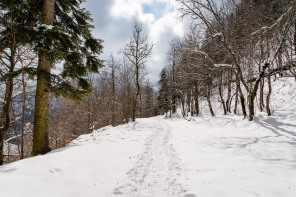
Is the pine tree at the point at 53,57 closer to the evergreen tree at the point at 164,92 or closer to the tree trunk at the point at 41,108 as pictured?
the tree trunk at the point at 41,108

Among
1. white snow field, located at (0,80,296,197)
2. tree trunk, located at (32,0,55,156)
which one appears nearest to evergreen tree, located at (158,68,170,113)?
white snow field, located at (0,80,296,197)

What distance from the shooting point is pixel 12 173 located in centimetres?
250

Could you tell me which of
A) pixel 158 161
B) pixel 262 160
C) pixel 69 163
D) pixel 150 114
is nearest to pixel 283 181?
pixel 262 160

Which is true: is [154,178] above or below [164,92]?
below

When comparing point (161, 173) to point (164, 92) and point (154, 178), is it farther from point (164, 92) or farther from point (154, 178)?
point (164, 92)

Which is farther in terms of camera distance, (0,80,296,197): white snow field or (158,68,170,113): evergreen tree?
(158,68,170,113): evergreen tree

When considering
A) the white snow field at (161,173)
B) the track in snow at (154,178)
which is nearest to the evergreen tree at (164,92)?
the white snow field at (161,173)

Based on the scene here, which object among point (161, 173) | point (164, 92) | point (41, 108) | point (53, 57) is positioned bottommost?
point (161, 173)

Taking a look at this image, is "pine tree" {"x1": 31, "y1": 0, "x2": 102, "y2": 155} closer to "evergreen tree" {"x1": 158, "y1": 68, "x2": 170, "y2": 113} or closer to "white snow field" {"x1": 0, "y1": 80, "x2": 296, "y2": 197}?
"white snow field" {"x1": 0, "y1": 80, "x2": 296, "y2": 197}

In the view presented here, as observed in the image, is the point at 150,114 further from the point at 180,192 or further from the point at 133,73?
the point at 180,192

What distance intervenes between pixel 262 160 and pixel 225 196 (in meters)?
2.43

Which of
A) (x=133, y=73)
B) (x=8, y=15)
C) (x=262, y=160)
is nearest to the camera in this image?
(x=262, y=160)

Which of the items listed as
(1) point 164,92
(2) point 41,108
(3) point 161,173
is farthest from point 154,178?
(1) point 164,92

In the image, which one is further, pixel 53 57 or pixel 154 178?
pixel 53 57
